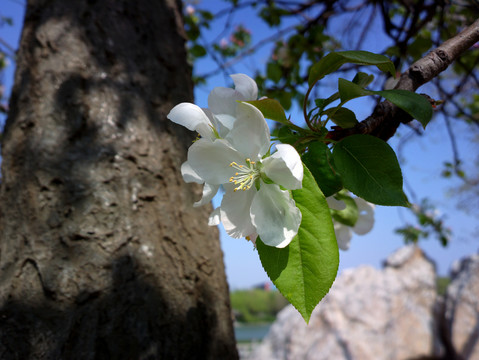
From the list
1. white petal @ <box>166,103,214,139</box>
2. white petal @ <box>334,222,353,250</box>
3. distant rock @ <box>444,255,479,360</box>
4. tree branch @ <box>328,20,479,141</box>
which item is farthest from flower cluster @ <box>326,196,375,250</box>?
distant rock @ <box>444,255,479,360</box>

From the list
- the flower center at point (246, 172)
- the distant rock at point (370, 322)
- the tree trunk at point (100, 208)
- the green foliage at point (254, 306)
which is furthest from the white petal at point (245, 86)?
the green foliage at point (254, 306)

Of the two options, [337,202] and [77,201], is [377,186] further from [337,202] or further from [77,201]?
[77,201]

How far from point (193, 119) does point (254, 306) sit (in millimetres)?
31371

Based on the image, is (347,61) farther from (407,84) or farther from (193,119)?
(193,119)

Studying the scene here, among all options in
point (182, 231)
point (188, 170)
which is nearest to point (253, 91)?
point (188, 170)

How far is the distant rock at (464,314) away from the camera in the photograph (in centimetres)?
575

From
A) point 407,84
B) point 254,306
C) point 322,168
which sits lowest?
point 322,168

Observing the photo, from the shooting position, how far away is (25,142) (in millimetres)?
973

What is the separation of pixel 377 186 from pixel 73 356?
67 centimetres

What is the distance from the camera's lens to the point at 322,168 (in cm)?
45

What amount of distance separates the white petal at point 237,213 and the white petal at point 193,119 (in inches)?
3.3

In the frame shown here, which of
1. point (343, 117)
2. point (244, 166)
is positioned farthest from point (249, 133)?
point (343, 117)

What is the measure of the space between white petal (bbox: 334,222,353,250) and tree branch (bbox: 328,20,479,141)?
224mm

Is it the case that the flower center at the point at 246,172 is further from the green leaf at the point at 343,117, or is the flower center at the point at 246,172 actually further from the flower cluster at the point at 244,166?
the green leaf at the point at 343,117
